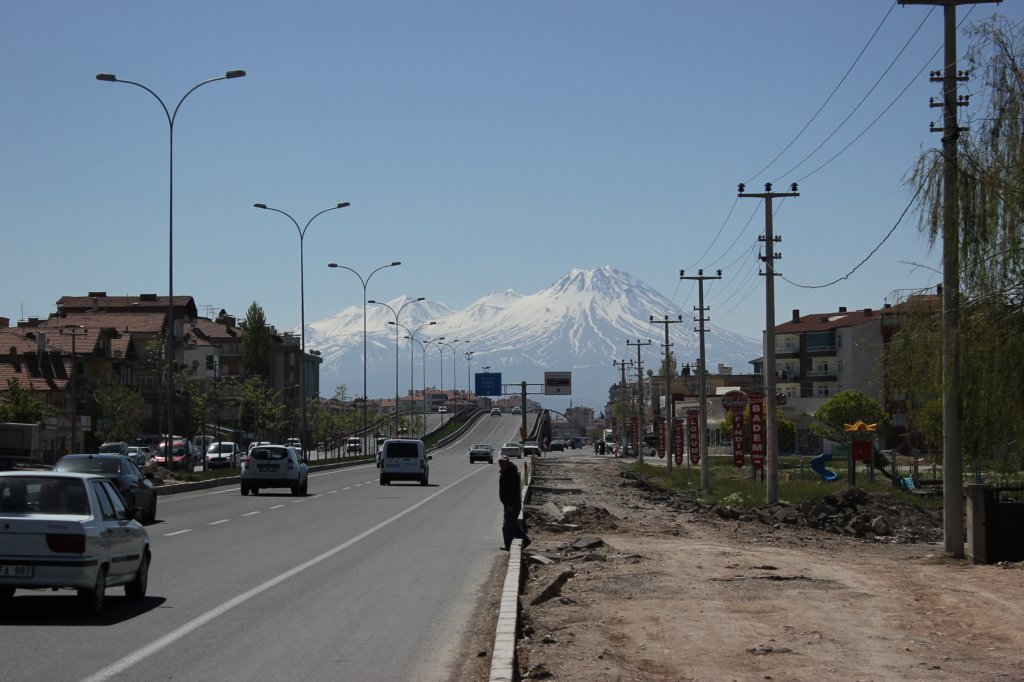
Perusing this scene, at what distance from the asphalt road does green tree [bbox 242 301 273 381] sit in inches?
3964

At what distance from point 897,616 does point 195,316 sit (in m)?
130

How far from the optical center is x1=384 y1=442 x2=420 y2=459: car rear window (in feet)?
169

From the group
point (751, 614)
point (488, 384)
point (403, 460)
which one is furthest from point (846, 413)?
point (751, 614)

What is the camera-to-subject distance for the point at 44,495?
514 inches

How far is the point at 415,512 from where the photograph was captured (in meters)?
33.2

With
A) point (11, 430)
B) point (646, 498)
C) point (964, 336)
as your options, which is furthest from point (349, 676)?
point (11, 430)

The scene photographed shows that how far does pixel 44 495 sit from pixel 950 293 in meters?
13.2

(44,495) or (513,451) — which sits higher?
(44,495)

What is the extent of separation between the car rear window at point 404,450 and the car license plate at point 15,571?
3927 cm

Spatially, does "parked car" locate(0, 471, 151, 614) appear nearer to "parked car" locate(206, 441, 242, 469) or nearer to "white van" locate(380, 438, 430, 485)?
"white van" locate(380, 438, 430, 485)

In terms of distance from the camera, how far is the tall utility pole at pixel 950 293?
1920cm

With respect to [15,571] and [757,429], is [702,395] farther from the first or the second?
[15,571]

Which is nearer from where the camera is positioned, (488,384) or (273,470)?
(273,470)

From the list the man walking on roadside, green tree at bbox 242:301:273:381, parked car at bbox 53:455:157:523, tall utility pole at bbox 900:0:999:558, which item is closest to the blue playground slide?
parked car at bbox 53:455:157:523
